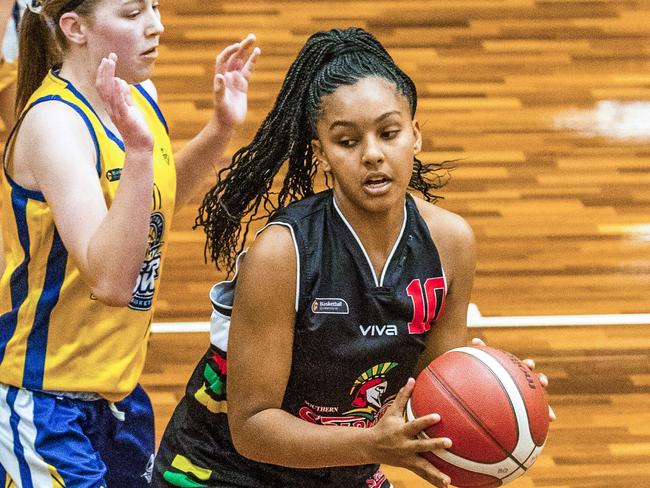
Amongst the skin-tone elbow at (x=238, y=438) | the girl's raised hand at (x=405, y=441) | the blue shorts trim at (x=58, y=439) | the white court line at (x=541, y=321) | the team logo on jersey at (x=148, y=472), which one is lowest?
the white court line at (x=541, y=321)

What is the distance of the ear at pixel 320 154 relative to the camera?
100 inches

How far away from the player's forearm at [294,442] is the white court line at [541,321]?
216 centimetres

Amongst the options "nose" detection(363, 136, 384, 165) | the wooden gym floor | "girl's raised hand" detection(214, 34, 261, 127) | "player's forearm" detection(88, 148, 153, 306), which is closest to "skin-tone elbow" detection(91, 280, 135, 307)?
"player's forearm" detection(88, 148, 153, 306)

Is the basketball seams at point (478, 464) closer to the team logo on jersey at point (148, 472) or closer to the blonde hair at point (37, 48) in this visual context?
the team logo on jersey at point (148, 472)

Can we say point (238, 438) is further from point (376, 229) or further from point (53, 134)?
point (53, 134)

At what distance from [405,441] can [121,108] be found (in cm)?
83

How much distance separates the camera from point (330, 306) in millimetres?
2545

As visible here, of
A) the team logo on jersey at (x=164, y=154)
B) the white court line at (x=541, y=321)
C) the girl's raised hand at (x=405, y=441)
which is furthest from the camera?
the white court line at (x=541, y=321)

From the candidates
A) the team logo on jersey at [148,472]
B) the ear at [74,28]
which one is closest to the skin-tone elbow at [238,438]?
the team logo on jersey at [148,472]

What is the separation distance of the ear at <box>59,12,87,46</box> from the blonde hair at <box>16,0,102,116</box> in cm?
4

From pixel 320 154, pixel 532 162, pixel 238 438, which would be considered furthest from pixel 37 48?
pixel 532 162

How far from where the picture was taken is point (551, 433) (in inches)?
166

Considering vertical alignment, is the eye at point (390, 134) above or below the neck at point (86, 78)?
above

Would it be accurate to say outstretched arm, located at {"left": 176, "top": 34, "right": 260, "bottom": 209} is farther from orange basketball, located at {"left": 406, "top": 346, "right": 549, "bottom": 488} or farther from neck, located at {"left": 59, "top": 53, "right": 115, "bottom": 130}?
orange basketball, located at {"left": 406, "top": 346, "right": 549, "bottom": 488}
